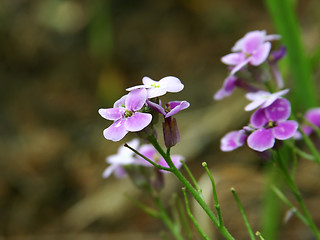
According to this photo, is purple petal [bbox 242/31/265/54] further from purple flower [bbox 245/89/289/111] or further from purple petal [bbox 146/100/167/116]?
purple petal [bbox 146/100/167/116]

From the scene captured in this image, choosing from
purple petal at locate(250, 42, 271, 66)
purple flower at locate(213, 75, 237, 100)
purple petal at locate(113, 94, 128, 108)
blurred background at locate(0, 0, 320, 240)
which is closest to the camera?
purple petal at locate(113, 94, 128, 108)

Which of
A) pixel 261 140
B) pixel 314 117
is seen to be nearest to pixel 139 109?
pixel 261 140

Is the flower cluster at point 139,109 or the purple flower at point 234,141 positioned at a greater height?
the flower cluster at point 139,109

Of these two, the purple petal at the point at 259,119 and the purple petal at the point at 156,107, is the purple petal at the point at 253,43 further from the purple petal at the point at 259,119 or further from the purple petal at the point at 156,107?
the purple petal at the point at 156,107

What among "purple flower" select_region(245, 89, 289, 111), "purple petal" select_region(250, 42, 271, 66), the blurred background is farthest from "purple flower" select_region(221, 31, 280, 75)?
the blurred background

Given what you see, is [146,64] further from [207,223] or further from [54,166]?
[207,223]

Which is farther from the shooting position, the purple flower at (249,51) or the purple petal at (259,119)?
the purple flower at (249,51)

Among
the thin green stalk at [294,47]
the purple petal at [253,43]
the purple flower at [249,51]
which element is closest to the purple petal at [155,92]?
the purple flower at [249,51]

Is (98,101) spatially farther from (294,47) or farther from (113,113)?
(113,113)
